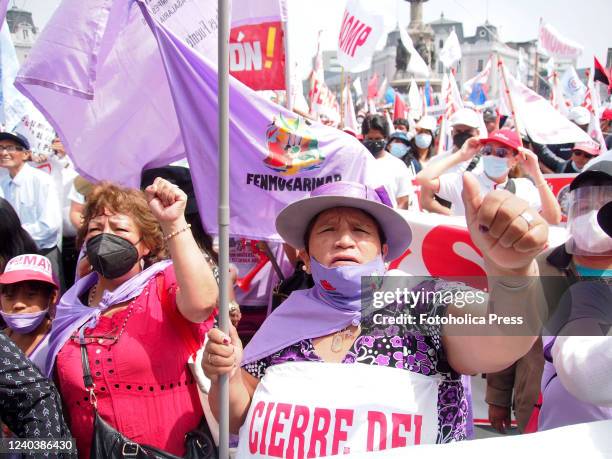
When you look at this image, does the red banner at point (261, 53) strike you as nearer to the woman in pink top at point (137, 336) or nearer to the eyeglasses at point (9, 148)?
the woman in pink top at point (137, 336)

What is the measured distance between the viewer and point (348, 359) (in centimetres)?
188

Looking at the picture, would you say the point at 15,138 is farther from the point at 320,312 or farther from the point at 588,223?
the point at 588,223

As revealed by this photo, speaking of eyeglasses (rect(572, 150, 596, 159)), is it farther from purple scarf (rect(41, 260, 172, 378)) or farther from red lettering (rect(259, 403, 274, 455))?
red lettering (rect(259, 403, 274, 455))

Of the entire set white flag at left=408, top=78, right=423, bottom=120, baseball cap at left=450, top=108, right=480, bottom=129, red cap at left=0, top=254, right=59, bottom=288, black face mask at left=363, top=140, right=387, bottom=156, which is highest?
baseball cap at left=450, top=108, right=480, bottom=129

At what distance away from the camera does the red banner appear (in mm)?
3824

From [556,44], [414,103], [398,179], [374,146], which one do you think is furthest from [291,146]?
[414,103]

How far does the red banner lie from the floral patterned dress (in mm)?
2263

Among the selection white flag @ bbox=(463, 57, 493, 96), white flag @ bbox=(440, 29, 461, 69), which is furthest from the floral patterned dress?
white flag @ bbox=(440, 29, 461, 69)

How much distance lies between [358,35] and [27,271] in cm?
613

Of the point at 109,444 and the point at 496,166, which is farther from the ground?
the point at 496,166

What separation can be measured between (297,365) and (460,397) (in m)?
0.48

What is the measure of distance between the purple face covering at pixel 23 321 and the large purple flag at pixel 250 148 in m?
0.84

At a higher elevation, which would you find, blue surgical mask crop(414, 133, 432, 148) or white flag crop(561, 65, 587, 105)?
white flag crop(561, 65, 587, 105)

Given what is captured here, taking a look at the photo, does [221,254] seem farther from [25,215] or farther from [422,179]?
[25,215]
